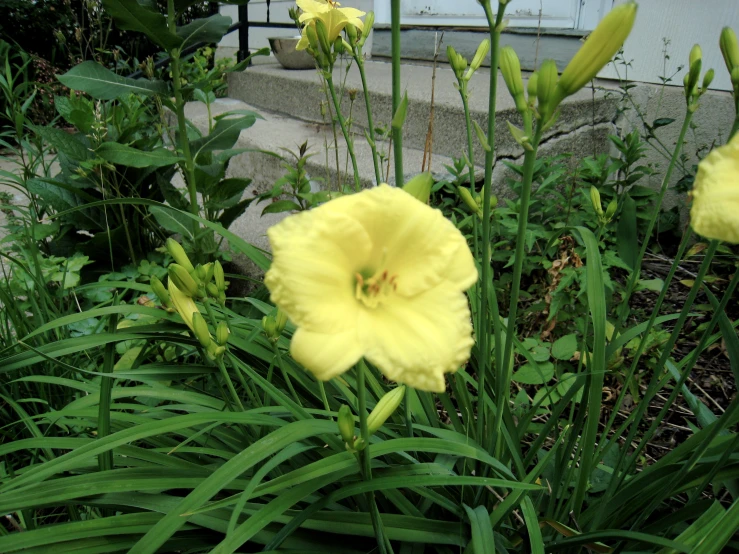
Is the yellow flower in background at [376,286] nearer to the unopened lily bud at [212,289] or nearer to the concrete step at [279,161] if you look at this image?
the unopened lily bud at [212,289]

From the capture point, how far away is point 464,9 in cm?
383

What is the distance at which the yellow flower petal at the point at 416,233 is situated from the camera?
641 mm

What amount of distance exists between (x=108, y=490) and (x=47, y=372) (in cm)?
87

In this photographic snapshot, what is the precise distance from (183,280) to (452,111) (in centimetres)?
236

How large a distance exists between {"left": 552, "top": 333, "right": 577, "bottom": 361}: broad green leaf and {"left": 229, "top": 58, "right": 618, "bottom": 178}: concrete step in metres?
1.39

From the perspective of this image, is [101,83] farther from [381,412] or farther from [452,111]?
[452,111]

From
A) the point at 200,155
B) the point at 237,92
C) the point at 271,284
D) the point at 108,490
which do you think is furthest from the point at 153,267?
the point at 237,92

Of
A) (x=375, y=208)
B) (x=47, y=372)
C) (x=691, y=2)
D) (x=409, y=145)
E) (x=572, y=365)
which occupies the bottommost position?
(x=572, y=365)

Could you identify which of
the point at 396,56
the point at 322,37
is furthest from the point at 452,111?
the point at 396,56

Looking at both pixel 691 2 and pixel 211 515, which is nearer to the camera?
pixel 211 515

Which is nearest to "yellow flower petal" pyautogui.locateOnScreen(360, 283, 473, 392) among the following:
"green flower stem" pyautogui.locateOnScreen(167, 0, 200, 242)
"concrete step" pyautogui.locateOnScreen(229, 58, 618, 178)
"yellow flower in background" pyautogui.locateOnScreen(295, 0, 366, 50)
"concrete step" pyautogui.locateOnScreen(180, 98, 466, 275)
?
"yellow flower in background" pyautogui.locateOnScreen(295, 0, 366, 50)

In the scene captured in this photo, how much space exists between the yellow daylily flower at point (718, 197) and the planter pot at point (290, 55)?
3859 millimetres

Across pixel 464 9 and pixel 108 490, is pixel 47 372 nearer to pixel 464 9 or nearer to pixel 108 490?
pixel 108 490

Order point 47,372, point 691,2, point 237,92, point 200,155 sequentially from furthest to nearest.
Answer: point 237,92 → point 691,2 → point 200,155 → point 47,372
